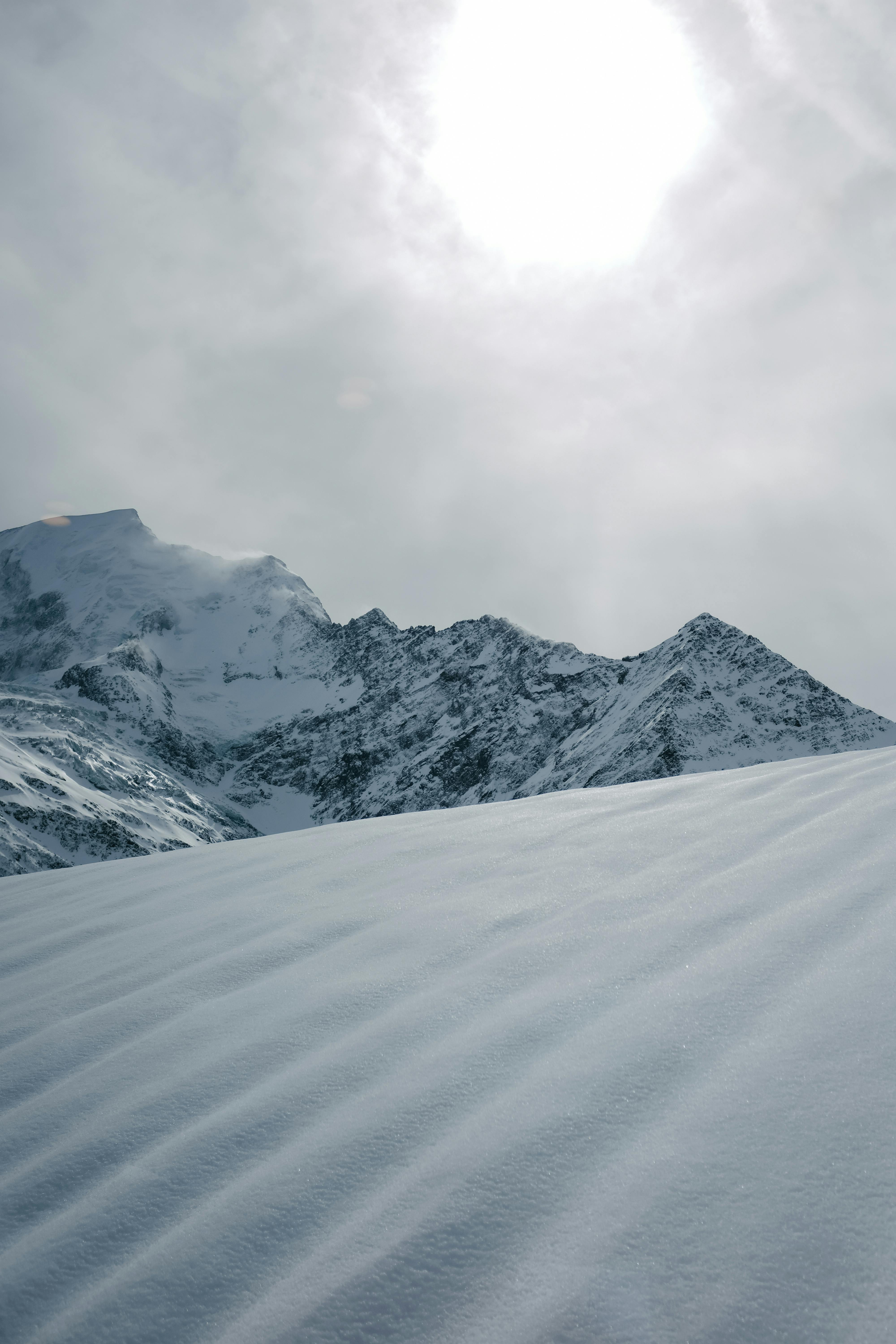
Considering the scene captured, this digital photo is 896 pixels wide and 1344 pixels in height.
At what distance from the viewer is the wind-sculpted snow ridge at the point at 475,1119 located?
1.24 metres

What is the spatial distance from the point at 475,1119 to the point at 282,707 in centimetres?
13306

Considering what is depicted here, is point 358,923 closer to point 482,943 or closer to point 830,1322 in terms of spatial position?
point 482,943

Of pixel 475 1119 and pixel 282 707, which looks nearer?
pixel 475 1119

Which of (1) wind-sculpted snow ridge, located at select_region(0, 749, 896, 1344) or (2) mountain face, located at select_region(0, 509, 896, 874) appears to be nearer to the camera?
(1) wind-sculpted snow ridge, located at select_region(0, 749, 896, 1344)

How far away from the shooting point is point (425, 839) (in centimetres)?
498

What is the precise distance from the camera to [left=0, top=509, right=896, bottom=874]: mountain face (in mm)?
56594

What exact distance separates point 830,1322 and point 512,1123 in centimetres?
71

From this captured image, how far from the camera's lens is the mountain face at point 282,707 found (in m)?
56.6

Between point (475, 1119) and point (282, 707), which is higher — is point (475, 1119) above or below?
below

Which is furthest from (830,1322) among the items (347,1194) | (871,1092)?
(347,1194)

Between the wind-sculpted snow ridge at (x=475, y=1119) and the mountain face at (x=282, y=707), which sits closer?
the wind-sculpted snow ridge at (x=475, y=1119)

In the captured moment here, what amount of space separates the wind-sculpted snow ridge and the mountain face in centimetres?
3760

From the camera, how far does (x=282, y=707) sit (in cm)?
13112

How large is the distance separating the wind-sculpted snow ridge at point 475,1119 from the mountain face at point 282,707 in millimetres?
37596
